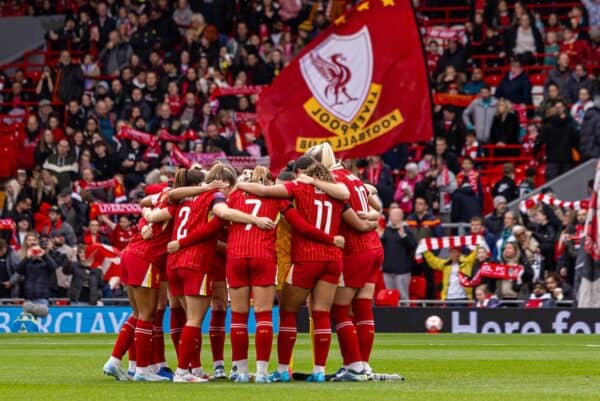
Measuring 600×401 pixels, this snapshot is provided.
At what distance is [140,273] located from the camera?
16188 mm

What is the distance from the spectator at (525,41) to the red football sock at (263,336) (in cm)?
2002

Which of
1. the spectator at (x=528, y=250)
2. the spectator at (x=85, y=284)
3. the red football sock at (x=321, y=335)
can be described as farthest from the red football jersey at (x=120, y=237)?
the red football sock at (x=321, y=335)

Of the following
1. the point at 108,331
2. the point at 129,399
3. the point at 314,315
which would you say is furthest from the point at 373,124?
the point at 129,399

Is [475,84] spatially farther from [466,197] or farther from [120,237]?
[120,237]

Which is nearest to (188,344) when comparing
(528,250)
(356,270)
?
(356,270)

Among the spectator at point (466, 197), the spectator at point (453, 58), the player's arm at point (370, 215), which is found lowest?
the player's arm at point (370, 215)

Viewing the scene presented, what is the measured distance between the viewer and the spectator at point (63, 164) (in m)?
34.8

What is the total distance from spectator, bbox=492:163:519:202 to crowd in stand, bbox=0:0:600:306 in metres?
0.03

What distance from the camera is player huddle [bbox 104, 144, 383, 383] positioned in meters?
15.6

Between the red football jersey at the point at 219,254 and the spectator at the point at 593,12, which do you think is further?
the spectator at the point at 593,12

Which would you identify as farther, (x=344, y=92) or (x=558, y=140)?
(x=558, y=140)

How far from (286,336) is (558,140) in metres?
16.3

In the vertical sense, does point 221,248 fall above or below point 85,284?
below

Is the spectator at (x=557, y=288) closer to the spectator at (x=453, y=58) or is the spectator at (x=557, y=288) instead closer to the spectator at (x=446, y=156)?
the spectator at (x=446, y=156)
